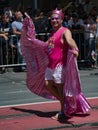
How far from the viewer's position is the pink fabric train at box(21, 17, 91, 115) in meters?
8.55

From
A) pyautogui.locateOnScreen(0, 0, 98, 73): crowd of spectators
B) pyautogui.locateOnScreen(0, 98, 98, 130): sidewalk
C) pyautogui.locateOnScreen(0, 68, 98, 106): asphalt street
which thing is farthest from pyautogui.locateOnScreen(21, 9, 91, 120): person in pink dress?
pyautogui.locateOnScreen(0, 0, 98, 73): crowd of spectators

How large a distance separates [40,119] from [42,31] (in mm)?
7985

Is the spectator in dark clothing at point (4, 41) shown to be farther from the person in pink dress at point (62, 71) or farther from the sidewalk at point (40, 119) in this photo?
the person in pink dress at point (62, 71)

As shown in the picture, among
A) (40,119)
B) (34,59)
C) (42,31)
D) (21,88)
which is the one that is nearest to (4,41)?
(42,31)

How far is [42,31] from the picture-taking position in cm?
1662

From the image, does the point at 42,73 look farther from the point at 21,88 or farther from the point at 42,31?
the point at 42,31

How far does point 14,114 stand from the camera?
934cm

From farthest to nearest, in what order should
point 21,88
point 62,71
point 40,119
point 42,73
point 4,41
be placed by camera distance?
point 4,41, point 21,88, point 42,73, point 40,119, point 62,71

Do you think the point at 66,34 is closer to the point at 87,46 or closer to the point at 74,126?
the point at 74,126

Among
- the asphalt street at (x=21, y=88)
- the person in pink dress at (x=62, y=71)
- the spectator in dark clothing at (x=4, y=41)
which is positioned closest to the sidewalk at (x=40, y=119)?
the person in pink dress at (x=62, y=71)

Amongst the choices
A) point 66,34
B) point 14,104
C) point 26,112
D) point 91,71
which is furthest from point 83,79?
point 66,34

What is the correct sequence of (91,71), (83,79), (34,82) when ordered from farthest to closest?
(91,71) → (83,79) → (34,82)

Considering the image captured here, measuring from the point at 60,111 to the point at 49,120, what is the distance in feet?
1.25

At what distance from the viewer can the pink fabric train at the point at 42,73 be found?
8547 mm
